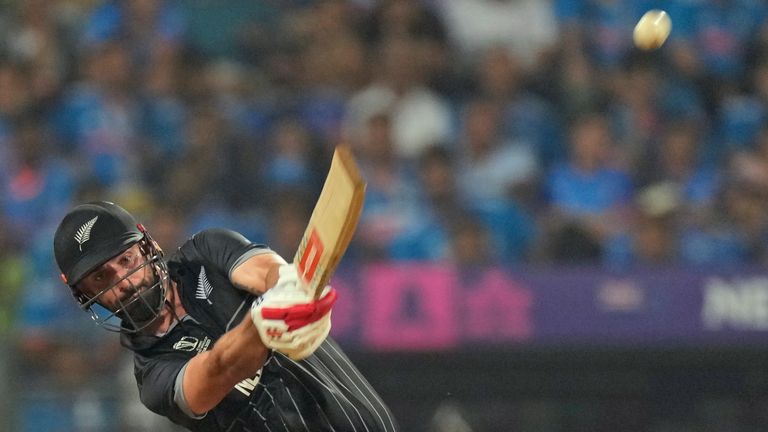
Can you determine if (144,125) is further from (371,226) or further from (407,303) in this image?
(407,303)

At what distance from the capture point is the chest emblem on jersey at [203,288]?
14.6 feet

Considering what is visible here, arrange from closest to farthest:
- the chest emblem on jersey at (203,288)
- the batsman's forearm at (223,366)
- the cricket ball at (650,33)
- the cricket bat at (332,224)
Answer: the cricket bat at (332,224), the batsman's forearm at (223,366), the chest emblem on jersey at (203,288), the cricket ball at (650,33)

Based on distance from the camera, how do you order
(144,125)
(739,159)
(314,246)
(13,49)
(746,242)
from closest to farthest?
(314,246) → (746,242) → (739,159) → (144,125) → (13,49)

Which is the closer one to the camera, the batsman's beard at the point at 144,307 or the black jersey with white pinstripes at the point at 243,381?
the batsman's beard at the point at 144,307

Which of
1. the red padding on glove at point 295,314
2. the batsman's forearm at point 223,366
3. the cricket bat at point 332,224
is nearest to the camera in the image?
the cricket bat at point 332,224

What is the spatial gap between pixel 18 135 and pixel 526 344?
13.7 ft

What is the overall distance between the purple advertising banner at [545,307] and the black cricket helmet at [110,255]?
341 centimetres

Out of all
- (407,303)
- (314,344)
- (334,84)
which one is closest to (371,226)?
(407,303)

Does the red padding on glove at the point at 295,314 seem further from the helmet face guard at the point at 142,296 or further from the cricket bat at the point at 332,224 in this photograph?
the helmet face guard at the point at 142,296

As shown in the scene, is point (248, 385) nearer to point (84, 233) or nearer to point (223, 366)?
point (223, 366)

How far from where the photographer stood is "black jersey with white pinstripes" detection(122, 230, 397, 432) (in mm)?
4355

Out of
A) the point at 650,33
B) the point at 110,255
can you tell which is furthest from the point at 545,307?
the point at 110,255

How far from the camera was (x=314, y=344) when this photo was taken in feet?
12.1

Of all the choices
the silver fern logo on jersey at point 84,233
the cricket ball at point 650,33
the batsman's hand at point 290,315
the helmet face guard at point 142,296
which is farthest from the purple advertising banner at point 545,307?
the batsman's hand at point 290,315
